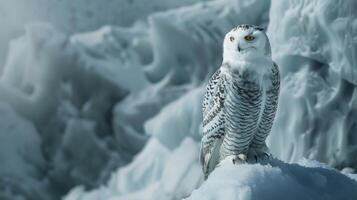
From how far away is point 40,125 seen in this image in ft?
31.3

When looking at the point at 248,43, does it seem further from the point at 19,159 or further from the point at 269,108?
the point at 19,159

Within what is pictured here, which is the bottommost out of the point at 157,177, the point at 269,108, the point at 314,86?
the point at 269,108

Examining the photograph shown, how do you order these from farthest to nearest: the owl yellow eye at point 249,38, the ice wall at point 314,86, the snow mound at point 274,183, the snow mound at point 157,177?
1. the snow mound at point 157,177
2. the ice wall at point 314,86
3. the owl yellow eye at point 249,38
4. the snow mound at point 274,183

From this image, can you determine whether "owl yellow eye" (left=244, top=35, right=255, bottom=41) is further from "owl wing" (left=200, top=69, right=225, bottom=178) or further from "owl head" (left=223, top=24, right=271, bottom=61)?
"owl wing" (left=200, top=69, right=225, bottom=178)

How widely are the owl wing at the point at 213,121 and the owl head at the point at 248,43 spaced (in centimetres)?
11

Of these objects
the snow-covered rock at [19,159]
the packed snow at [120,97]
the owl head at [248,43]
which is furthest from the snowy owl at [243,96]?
the snow-covered rock at [19,159]

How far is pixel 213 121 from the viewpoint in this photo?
2324 millimetres

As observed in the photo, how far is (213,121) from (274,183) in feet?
1.35

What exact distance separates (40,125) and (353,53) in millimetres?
6378

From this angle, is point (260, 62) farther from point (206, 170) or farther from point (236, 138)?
point (206, 170)

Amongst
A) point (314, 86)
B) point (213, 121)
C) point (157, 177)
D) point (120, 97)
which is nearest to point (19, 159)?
point (120, 97)

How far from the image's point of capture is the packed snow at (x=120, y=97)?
20.9 feet

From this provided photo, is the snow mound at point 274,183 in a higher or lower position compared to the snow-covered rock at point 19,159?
lower

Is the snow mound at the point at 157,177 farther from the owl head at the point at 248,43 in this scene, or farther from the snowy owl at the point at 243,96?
the owl head at the point at 248,43
